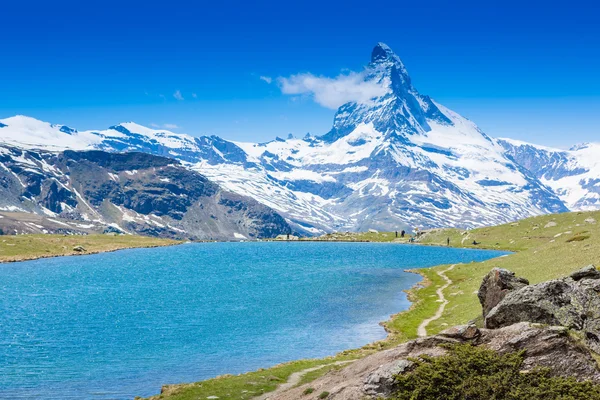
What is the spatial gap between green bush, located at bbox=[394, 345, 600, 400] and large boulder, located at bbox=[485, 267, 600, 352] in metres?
6.83

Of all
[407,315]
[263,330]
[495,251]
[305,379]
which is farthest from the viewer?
[495,251]

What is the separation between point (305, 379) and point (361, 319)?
106 ft

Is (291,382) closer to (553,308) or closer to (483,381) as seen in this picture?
(553,308)

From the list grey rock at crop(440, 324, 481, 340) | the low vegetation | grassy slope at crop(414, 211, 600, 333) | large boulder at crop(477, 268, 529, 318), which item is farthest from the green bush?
grassy slope at crop(414, 211, 600, 333)

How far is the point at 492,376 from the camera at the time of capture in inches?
894

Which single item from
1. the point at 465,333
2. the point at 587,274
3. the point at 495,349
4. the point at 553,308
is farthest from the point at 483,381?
the point at 587,274

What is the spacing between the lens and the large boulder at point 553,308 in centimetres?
2992

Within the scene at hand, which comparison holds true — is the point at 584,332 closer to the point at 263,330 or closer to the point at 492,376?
the point at 492,376

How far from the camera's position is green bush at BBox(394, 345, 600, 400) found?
2175cm

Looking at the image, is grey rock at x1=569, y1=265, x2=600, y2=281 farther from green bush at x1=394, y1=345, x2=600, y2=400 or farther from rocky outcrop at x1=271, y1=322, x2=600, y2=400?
green bush at x1=394, y1=345, x2=600, y2=400

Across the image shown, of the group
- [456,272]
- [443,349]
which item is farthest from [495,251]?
[443,349]

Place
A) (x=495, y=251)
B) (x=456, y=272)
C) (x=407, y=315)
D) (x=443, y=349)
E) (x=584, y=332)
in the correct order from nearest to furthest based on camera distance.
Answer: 1. (x=443, y=349)
2. (x=584, y=332)
3. (x=407, y=315)
4. (x=456, y=272)
5. (x=495, y=251)

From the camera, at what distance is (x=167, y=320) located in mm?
72812

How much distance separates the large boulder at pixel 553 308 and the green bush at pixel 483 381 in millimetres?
6832
